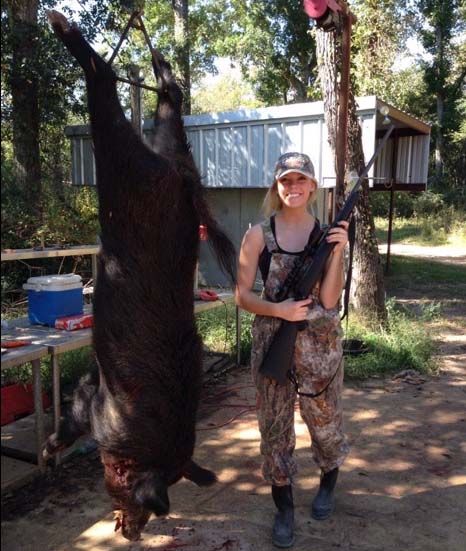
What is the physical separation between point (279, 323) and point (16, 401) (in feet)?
6.23

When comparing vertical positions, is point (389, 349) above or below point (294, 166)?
below

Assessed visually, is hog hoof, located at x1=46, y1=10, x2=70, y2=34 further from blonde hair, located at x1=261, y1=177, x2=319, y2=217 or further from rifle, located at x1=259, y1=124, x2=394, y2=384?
rifle, located at x1=259, y1=124, x2=394, y2=384

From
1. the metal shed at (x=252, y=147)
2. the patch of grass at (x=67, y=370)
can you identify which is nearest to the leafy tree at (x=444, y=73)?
the metal shed at (x=252, y=147)

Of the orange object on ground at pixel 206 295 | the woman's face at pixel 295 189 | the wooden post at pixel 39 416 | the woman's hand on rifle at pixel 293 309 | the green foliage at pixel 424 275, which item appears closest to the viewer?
the woman's hand on rifle at pixel 293 309

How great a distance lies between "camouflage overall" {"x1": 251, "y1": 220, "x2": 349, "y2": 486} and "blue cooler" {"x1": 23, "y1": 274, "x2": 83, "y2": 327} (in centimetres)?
154

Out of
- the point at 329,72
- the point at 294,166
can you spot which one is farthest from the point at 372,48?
the point at 294,166

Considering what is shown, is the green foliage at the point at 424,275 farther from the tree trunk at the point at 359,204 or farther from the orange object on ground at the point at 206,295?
the orange object on ground at the point at 206,295

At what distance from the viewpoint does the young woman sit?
240cm

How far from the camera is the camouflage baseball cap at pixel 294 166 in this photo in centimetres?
236

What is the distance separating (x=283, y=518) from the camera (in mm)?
2562

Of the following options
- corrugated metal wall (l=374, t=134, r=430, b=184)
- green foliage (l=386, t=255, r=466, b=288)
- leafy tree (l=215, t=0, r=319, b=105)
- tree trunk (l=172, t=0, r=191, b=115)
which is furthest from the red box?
leafy tree (l=215, t=0, r=319, b=105)

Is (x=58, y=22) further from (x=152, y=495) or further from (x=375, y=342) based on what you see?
(x=375, y=342)

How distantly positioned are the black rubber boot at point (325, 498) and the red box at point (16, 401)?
6.27ft

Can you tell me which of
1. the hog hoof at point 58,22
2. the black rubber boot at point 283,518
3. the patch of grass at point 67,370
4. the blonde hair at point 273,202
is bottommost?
the black rubber boot at point 283,518
